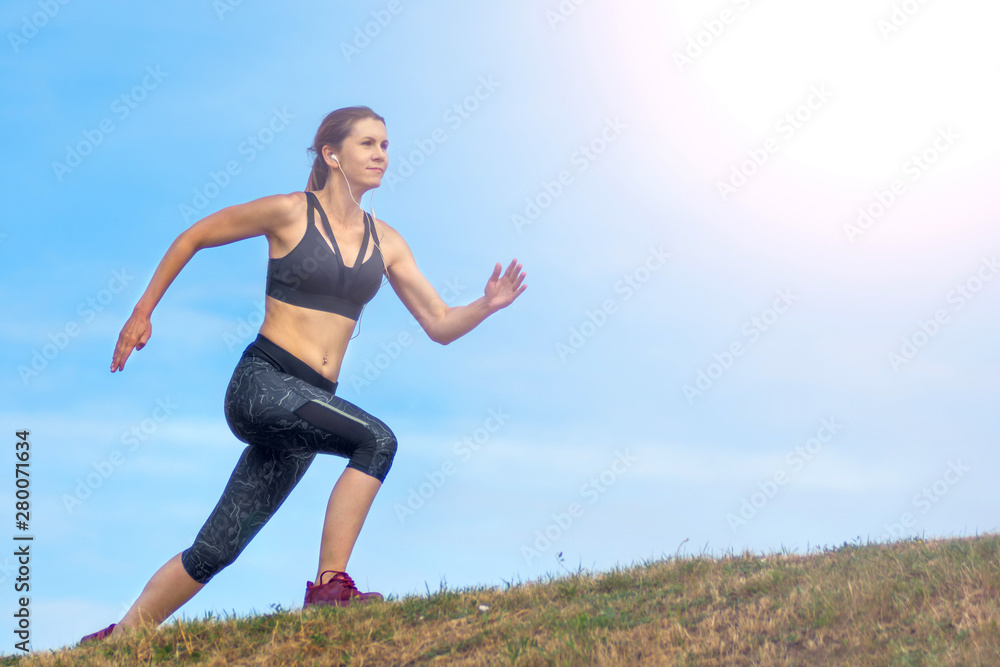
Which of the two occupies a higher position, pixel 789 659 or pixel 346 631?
pixel 346 631

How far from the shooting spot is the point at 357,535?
20.2 ft

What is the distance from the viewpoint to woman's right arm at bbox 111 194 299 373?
647 cm

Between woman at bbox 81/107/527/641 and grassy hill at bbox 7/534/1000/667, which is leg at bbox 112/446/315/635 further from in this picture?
grassy hill at bbox 7/534/1000/667

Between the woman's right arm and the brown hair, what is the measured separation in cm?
34

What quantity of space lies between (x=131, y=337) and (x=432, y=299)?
227 centimetres

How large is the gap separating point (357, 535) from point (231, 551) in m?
1.17

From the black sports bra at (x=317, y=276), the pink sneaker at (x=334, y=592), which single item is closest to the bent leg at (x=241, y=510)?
the pink sneaker at (x=334, y=592)

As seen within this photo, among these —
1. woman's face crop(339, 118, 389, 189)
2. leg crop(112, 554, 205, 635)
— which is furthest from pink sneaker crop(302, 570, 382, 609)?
woman's face crop(339, 118, 389, 189)

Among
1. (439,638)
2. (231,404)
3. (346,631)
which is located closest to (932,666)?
(439,638)

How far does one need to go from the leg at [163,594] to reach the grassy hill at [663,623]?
35 cm

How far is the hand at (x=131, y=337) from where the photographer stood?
20.4ft

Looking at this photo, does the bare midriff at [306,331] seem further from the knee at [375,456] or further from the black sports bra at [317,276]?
the knee at [375,456]

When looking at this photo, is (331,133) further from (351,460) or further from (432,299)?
(351,460)

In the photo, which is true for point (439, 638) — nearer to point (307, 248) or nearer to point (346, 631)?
point (346, 631)
